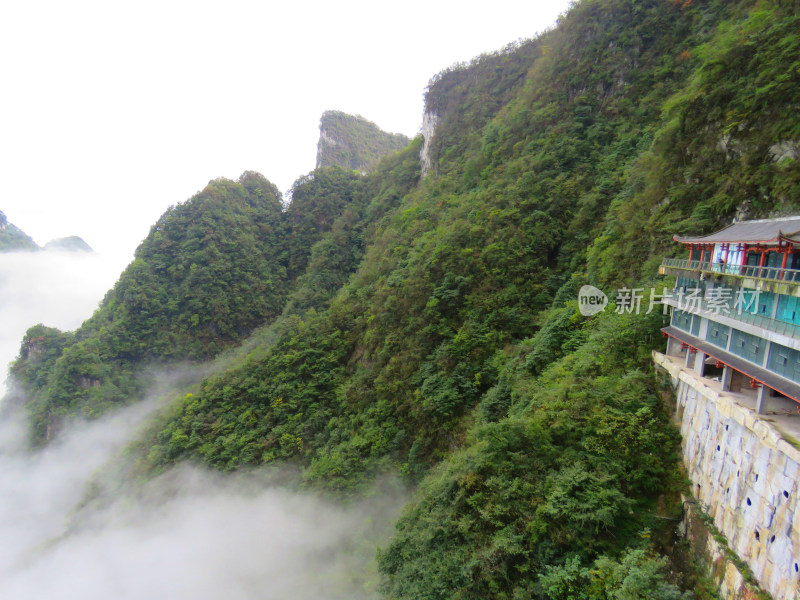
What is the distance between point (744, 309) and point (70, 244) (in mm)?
209131

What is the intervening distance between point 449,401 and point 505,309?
5747 mm

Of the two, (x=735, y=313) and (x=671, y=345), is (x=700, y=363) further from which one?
(x=671, y=345)

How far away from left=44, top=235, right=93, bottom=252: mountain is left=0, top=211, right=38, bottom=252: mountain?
34.4m

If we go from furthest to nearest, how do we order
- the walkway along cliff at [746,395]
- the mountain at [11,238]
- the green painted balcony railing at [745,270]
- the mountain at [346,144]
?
the mountain at [11,238] → the mountain at [346,144] → the green painted balcony railing at [745,270] → the walkway along cliff at [746,395]

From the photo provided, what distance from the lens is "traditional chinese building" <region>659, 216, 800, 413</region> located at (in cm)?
670

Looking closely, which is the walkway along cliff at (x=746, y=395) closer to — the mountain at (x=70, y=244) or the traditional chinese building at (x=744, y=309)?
the traditional chinese building at (x=744, y=309)

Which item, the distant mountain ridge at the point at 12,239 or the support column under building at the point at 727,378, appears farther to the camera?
the distant mountain ridge at the point at 12,239

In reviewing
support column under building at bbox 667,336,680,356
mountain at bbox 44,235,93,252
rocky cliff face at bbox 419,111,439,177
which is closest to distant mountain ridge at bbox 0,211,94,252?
mountain at bbox 44,235,93,252

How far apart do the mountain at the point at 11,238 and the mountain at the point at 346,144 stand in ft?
296

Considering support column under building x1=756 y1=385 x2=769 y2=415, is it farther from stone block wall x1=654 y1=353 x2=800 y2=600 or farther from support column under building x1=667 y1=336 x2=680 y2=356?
support column under building x1=667 y1=336 x2=680 y2=356

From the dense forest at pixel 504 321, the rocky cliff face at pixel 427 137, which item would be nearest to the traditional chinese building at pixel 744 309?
the dense forest at pixel 504 321

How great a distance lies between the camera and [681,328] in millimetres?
10125

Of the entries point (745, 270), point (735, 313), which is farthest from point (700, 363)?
point (745, 270)

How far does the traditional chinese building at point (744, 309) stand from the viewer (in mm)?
6695
